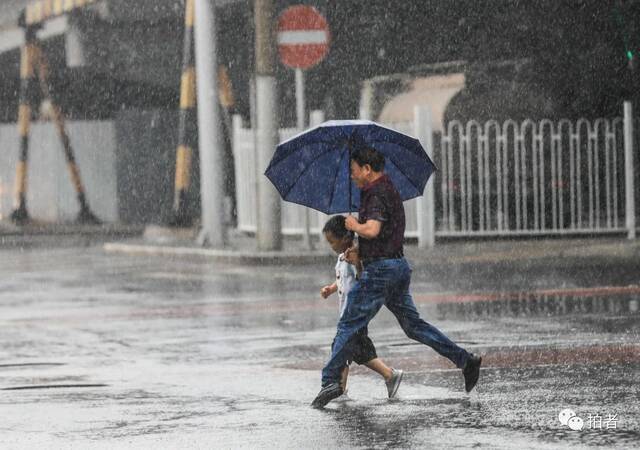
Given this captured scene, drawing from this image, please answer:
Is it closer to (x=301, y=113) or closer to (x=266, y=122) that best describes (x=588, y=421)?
(x=301, y=113)

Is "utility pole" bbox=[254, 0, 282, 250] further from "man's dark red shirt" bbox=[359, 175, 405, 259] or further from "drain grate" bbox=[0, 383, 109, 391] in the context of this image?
"man's dark red shirt" bbox=[359, 175, 405, 259]

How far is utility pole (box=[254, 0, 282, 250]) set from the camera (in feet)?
67.9

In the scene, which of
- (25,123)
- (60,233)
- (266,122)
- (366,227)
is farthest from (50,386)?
(25,123)

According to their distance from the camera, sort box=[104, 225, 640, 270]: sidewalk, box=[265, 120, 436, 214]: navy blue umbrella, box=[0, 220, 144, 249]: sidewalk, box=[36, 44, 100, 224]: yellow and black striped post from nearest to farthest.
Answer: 1. box=[265, 120, 436, 214]: navy blue umbrella
2. box=[104, 225, 640, 270]: sidewalk
3. box=[0, 220, 144, 249]: sidewalk
4. box=[36, 44, 100, 224]: yellow and black striped post

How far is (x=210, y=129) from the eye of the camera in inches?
864

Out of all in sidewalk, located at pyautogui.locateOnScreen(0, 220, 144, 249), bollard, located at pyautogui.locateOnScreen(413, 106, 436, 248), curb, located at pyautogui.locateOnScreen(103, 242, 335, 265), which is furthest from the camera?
sidewalk, located at pyautogui.locateOnScreen(0, 220, 144, 249)

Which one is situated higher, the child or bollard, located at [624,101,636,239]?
bollard, located at [624,101,636,239]

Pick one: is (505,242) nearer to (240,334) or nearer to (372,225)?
(240,334)

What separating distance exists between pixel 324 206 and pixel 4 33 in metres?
25.2

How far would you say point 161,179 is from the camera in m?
30.1

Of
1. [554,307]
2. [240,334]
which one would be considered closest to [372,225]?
[240,334]

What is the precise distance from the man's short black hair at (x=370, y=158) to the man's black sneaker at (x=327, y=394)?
1.24m

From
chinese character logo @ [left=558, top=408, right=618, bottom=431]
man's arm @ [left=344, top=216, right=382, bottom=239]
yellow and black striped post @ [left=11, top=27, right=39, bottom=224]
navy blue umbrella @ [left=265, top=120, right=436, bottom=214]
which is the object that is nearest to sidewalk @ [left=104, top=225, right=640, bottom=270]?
yellow and black striped post @ [left=11, top=27, right=39, bottom=224]

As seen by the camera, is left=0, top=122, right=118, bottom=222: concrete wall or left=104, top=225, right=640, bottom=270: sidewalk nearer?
left=104, top=225, right=640, bottom=270: sidewalk
